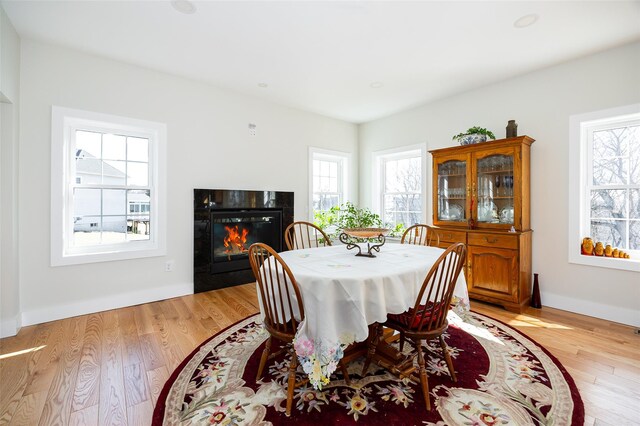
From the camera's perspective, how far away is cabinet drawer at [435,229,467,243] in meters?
3.49

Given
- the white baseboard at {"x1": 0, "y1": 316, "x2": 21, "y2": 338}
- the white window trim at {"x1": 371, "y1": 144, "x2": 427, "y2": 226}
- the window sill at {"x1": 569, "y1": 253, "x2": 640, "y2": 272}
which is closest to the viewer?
the white baseboard at {"x1": 0, "y1": 316, "x2": 21, "y2": 338}

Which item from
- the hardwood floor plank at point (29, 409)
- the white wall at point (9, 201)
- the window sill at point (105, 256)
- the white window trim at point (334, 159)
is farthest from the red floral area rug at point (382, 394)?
the white window trim at point (334, 159)

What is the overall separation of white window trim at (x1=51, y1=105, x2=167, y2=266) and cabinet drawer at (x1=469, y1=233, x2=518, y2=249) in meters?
3.66

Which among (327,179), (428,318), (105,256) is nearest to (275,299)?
(428,318)

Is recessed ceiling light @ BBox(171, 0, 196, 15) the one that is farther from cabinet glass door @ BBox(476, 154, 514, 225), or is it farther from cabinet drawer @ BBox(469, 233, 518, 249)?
cabinet drawer @ BBox(469, 233, 518, 249)

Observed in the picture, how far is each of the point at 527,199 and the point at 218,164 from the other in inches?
150

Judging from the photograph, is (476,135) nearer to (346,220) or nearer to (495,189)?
(495,189)

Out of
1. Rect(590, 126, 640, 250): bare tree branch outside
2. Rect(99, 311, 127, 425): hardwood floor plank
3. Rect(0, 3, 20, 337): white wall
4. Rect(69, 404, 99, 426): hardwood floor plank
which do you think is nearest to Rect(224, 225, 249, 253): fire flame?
Rect(99, 311, 127, 425): hardwood floor plank

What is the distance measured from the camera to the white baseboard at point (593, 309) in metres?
2.76

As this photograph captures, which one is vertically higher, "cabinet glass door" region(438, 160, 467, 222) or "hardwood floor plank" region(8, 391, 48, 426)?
"cabinet glass door" region(438, 160, 467, 222)

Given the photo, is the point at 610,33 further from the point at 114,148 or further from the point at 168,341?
the point at 114,148

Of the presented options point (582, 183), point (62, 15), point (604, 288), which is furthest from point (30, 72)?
point (604, 288)

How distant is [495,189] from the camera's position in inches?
135

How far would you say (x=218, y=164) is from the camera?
390 centimetres
